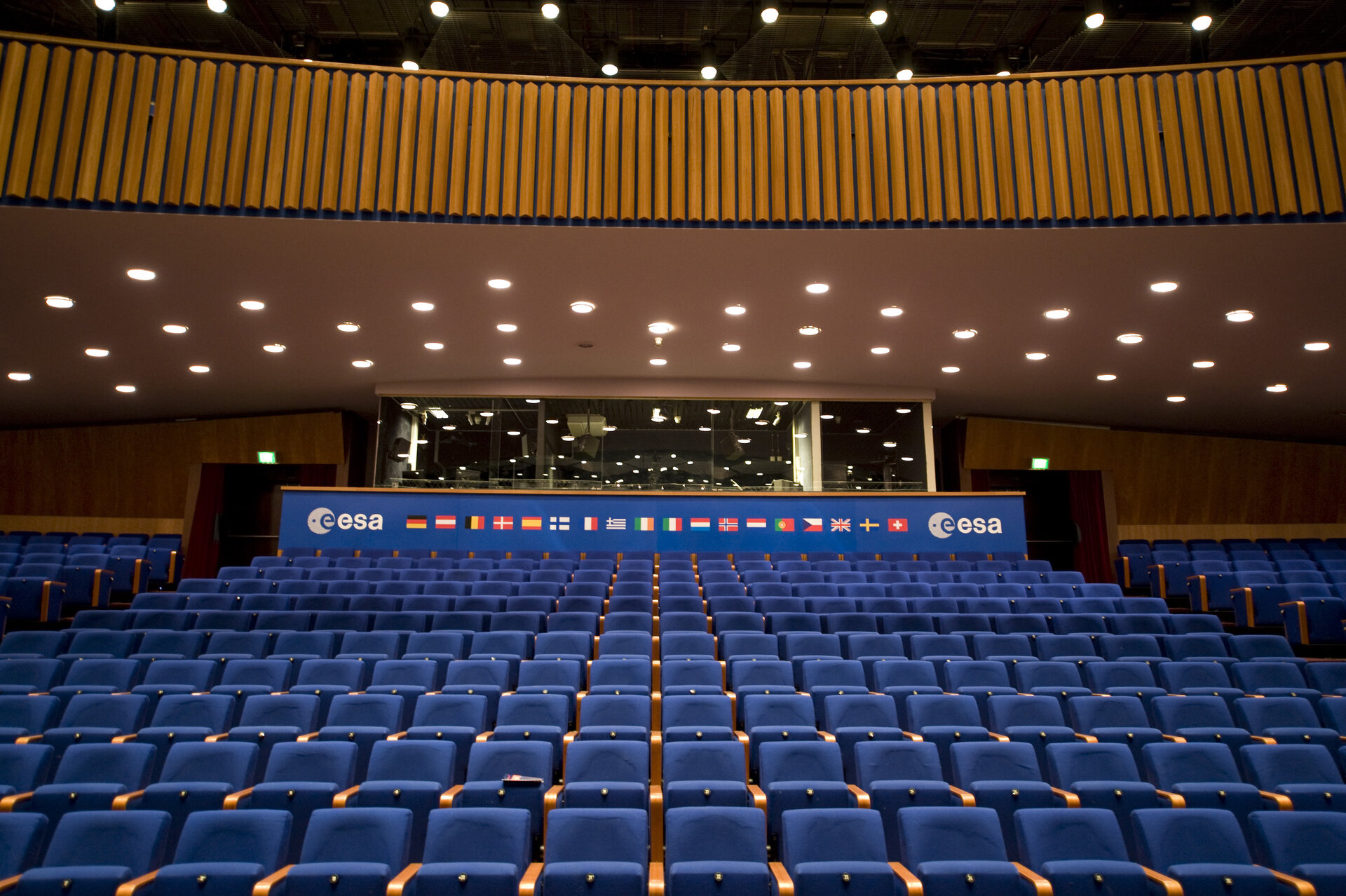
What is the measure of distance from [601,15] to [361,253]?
19.2 feet

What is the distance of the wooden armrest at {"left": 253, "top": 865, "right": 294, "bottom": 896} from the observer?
2740 mm

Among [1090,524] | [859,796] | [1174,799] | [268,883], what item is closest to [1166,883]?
[1174,799]

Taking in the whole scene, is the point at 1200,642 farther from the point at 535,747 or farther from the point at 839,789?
the point at 535,747

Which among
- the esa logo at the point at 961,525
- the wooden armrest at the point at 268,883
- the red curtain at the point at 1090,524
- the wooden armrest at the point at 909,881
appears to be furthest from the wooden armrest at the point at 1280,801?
the red curtain at the point at 1090,524

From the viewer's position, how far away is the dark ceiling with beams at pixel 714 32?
9.58 meters

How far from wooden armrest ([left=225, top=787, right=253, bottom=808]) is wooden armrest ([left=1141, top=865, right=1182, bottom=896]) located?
11.5 feet

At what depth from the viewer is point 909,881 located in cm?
284

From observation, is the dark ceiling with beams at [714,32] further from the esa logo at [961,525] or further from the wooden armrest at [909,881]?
the wooden armrest at [909,881]

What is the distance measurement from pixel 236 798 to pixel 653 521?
21.3 feet

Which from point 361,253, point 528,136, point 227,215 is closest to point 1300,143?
point 528,136

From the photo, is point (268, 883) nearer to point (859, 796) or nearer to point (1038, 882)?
point (859, 796)

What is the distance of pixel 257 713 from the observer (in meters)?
4.33

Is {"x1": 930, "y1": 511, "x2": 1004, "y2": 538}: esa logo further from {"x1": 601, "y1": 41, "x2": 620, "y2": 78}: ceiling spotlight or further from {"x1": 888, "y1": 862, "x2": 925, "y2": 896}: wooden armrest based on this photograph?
{"x1": 888, "y1": 862, "x2": 925, "y2": 896}: wooden armrest

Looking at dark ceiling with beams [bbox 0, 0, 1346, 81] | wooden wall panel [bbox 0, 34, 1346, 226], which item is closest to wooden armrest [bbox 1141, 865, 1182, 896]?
wooden wall panel [bbox 0, 34, 1346, 226]
